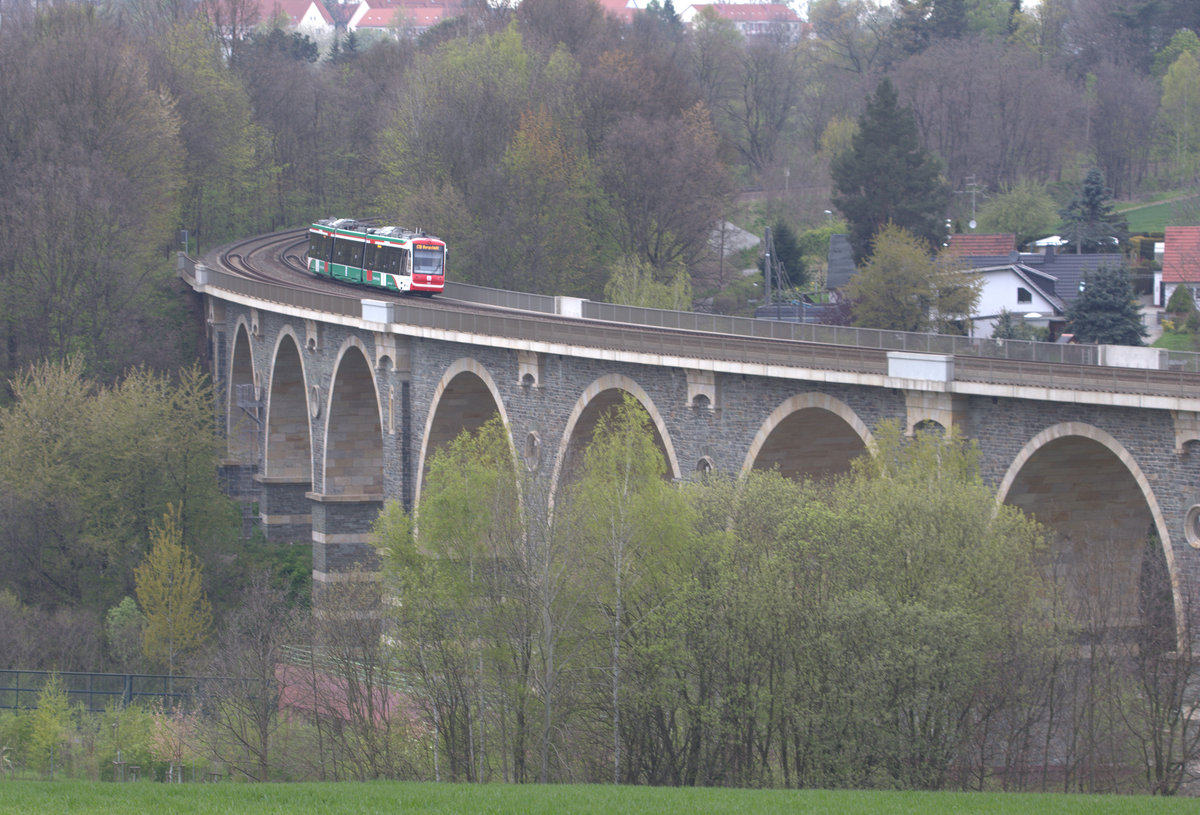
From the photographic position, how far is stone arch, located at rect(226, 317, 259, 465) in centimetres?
6319

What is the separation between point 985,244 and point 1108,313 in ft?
67.6

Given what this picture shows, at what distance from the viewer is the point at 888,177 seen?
75125 millimetres

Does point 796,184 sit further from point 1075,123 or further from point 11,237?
point 11,237

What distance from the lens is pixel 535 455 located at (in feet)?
136

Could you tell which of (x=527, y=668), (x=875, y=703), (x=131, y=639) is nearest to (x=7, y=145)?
(x=131, y=639)

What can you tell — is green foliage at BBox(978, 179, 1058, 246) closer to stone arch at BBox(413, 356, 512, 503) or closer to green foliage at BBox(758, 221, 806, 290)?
green foliage at BBox(758, 221, 806, 290)

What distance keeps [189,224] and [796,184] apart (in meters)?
39.3

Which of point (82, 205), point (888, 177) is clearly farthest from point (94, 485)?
point (888, 177)

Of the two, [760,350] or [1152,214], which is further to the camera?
[1152,214]

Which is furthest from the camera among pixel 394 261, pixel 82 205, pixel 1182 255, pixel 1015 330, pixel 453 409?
pixel 1182 255

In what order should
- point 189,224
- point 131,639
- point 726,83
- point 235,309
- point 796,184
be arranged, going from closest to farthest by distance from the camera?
point 131,639 → point 235,309 → point 189,224 → point 796,184 → point 726,83

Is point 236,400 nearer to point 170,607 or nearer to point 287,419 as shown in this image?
point 287,419

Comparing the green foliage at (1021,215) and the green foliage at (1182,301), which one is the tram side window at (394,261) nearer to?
the green foliage at (1182,301)

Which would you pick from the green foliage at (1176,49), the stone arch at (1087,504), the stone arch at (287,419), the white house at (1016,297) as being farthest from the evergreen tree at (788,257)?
the stone arch at (1087,504)
